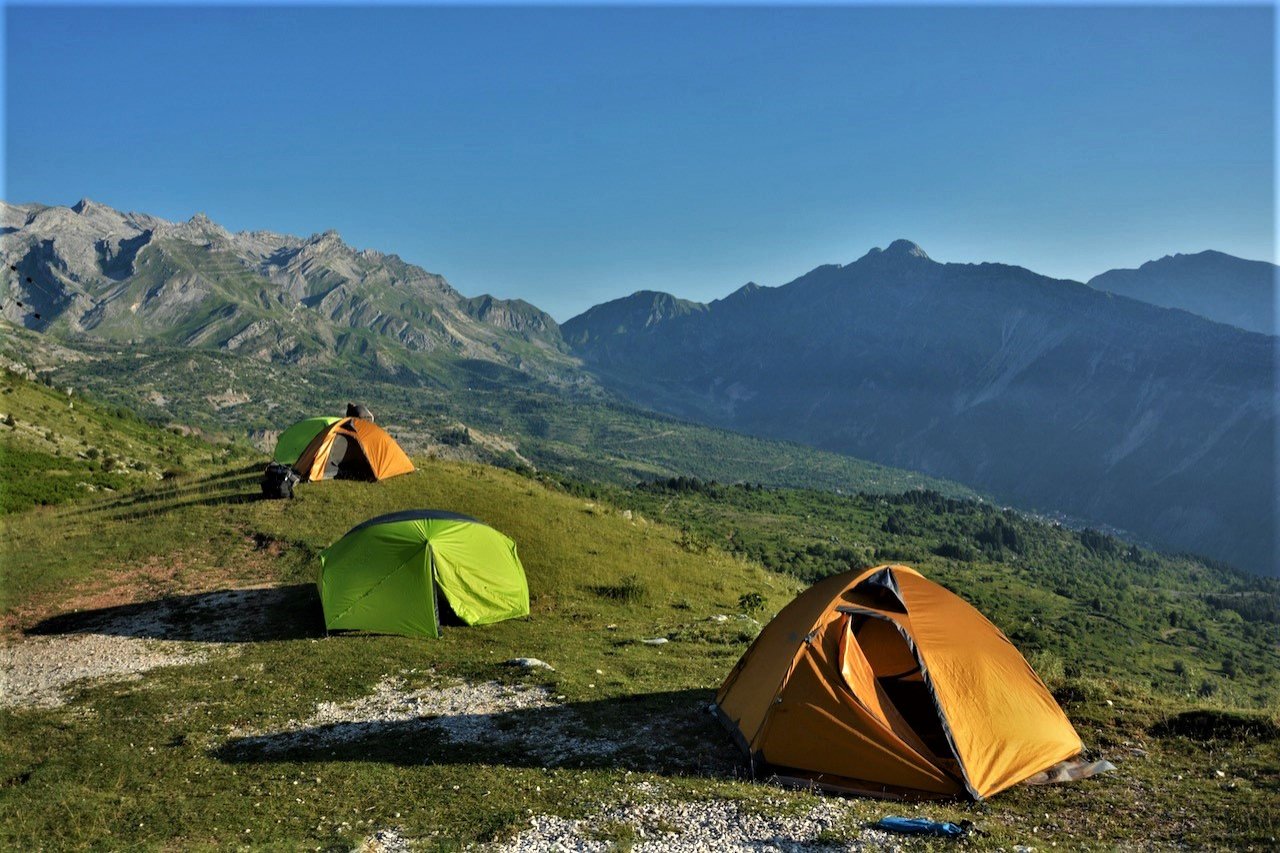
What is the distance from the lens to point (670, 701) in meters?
15.8

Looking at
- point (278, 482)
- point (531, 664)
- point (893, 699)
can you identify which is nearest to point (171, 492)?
point (278, 482)

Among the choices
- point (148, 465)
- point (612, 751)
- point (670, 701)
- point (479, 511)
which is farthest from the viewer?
point (148, 465)

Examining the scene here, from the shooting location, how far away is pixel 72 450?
6041 centimetres

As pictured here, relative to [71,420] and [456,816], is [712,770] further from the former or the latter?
[71,420]

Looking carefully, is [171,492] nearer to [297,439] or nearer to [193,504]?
[193,504]

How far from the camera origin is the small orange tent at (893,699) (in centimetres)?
1166

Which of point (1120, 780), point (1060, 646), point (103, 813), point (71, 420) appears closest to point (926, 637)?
point (1120, 780)

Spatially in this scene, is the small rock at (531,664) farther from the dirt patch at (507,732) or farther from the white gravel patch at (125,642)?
the white gravel patch at (125,642)

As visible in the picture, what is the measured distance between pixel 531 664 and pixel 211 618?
11.3 m

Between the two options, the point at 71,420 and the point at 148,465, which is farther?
the point at 71,420

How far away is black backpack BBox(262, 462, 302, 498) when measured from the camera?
32.3 m

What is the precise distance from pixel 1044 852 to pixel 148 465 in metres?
73.7

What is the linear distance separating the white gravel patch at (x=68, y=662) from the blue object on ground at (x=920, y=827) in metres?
17.3

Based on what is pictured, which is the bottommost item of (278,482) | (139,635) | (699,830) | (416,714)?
(139,635)
